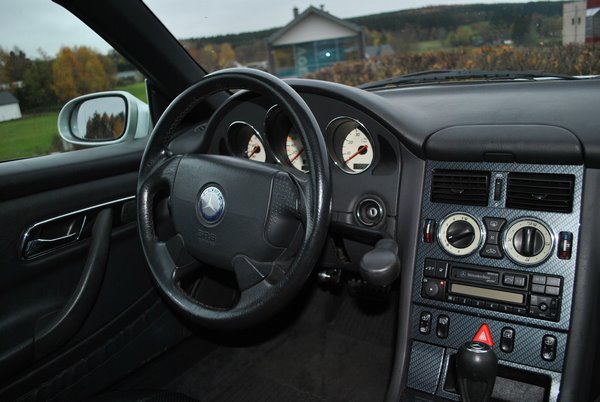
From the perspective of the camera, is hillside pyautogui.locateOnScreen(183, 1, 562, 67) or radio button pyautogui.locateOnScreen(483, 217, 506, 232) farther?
hillside pyautogui.locateOnScreen(183, 1, 562, 67)

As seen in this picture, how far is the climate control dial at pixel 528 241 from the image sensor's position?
1.71 meters

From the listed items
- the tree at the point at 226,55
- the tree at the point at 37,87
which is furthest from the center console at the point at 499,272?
the tree at the point at 37,87

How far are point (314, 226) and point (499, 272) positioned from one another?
2.27 feet

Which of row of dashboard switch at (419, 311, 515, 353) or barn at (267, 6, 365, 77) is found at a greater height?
barn at (267, 6, 365, 77)

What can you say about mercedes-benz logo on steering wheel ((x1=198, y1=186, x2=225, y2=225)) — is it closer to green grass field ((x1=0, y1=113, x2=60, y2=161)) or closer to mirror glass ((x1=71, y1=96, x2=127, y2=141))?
green grass field ((x1=0, y1=113, x2=60, y2=161))

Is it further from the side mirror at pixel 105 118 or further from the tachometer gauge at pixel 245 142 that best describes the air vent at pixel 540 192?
the side mirror at pixel 105 118

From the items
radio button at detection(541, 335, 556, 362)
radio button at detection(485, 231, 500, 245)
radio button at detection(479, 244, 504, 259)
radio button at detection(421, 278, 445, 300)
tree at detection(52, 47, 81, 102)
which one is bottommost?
radio button at detection(541, 335, 556, 362)

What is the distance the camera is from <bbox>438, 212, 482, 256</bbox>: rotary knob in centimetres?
182

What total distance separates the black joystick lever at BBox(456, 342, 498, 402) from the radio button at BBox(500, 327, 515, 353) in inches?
8.5

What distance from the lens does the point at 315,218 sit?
4.85 ft

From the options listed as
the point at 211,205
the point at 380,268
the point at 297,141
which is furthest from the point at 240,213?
the point at 297,141

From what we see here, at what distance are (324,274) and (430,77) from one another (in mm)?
951

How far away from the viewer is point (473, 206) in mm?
1826

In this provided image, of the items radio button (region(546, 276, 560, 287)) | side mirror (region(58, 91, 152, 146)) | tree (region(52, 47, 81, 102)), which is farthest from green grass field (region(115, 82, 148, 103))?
radio button (region(546, 276, 560, 287))
